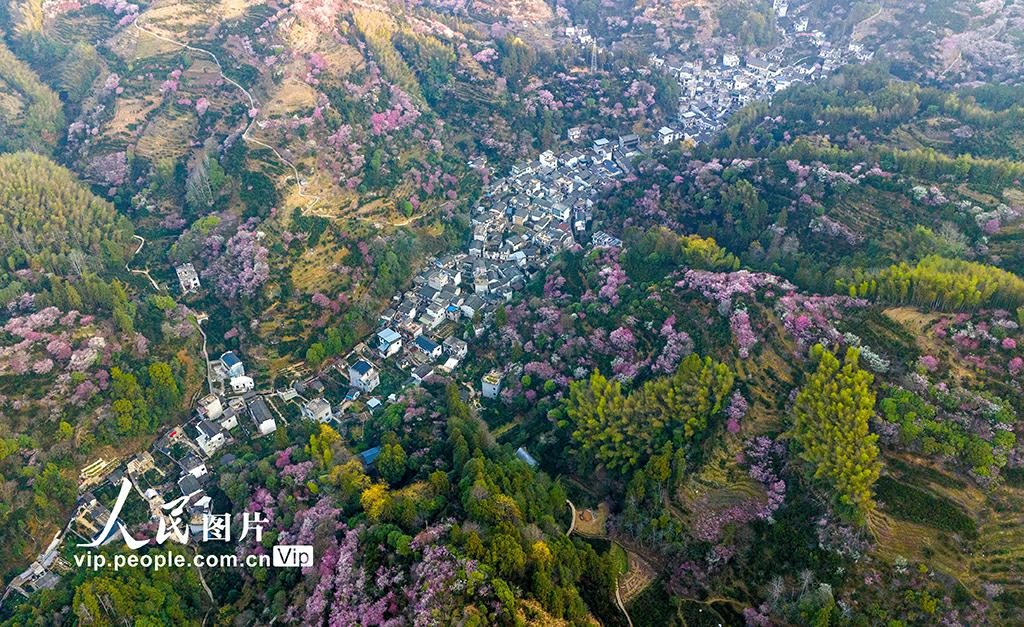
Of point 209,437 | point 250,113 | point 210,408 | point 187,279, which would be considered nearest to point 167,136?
point 250,113

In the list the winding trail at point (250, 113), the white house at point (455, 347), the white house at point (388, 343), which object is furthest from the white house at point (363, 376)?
the winding trail at point (250, 113)

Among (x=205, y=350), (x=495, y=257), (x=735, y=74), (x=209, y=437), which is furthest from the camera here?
(x=735, y=74)

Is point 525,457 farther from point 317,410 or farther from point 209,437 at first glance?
point 209,437

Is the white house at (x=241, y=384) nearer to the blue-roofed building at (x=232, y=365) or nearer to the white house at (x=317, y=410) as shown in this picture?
the blue-roofed building at (x=232, y=365)

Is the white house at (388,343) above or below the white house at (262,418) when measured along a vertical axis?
above

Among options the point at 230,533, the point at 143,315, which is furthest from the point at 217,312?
the point at 230,533

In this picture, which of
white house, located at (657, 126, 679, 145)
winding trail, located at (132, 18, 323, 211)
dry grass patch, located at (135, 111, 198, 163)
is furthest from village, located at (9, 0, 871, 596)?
dry grass patch, located at (135, 111, 198, 163)

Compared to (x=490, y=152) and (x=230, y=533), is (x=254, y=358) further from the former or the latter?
(x=490, y=152)
